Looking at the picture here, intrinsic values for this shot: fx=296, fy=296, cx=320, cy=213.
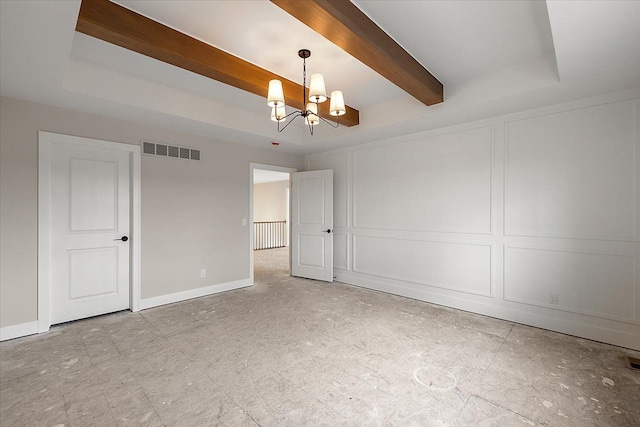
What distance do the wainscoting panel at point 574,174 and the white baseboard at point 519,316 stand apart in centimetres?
91

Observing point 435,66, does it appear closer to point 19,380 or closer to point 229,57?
point 229,57

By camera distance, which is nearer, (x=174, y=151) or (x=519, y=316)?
(x=519, y=316)

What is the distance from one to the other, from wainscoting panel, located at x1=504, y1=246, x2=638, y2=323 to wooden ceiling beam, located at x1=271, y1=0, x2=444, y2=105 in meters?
2.20

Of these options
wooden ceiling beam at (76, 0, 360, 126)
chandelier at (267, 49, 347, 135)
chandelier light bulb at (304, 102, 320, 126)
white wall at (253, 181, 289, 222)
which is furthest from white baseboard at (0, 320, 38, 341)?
white wall at (253, 181, 289, 222)

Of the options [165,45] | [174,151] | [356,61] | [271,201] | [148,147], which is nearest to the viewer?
[165,45]

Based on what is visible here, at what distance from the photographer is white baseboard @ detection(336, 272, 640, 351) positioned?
284 centimetres

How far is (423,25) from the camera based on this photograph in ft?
7.43

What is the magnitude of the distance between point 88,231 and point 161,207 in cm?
83

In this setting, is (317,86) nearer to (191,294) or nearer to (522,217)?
(522,217)

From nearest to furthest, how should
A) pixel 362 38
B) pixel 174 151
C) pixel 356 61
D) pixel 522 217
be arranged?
1. pixel 362 38
2. pixel 356 61
3. pixel 522 217
4. pixel 174 151

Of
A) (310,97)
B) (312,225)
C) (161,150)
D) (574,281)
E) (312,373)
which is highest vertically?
(310,97)

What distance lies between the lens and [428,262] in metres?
4.18

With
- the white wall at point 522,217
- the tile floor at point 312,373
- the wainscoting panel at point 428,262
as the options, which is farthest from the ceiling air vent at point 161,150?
the wainscoting panel at point 428,262

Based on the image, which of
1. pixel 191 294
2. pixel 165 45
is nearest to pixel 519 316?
pixel 191 294
